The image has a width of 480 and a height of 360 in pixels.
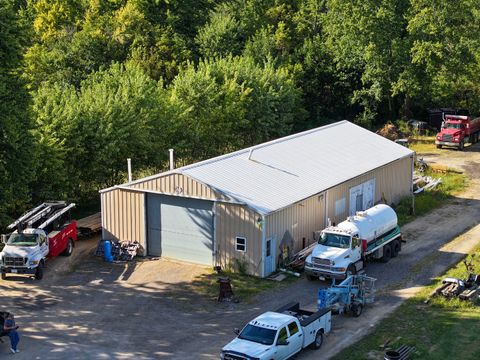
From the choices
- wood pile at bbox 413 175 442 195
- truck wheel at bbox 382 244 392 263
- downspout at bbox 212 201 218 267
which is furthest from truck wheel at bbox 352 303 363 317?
wood pile at bbox 413 175 442 195

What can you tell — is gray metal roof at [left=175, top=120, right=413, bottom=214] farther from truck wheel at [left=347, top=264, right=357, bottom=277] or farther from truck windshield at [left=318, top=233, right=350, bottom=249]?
truck wheel at [left=347, top=264, right=357, bottom=277]

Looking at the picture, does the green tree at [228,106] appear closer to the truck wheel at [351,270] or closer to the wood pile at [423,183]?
the wood pile at [423,183]

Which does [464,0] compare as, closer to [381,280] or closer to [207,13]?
[207,13]

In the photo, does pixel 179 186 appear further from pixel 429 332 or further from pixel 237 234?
pixel 429 332

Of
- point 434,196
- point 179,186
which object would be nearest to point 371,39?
point 434,196

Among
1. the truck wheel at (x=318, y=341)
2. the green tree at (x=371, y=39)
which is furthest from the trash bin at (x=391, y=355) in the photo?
the green tree at (x=371, y=39)

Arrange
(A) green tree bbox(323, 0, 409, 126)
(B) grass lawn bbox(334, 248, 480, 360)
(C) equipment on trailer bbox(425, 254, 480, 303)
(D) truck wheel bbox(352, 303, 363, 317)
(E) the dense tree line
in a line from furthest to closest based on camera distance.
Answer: (A) green tree bbox(323, 0, 409, 126) < (E) the dense tree line < (C) equipment on trailer bbox(425, 254, 480, 303) < (D) truck wheel bbox(352, 303, 363, 317) < (B) grass lawn bbox(334, 248, 480, 360)
